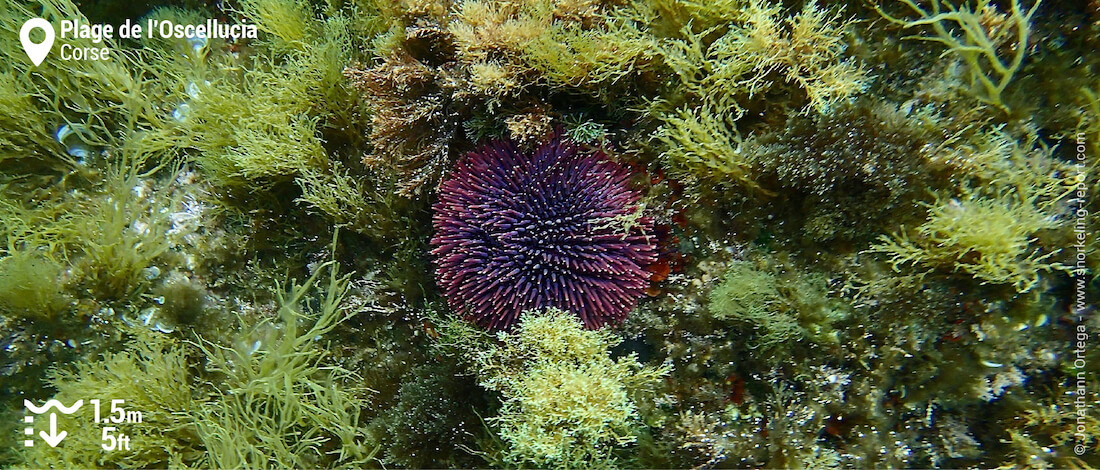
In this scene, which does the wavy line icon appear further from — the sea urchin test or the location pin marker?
the sea urchin test

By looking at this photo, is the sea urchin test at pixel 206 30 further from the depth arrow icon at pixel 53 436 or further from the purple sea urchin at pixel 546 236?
the depth arrow icon at pixel 53 436

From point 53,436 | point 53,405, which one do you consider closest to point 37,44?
point 53,405

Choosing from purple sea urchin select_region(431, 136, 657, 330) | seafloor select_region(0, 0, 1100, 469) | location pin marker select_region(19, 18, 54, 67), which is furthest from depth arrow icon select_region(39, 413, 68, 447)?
purple sea urchin select_region(431, 136, 657, 330)

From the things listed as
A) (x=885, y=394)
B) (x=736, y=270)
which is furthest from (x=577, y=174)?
(x=885, y=394)

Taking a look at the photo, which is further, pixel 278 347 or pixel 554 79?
pixel 278 347

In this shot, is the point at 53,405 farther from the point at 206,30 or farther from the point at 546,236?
the point at 546,236

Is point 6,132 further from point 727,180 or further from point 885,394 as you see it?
point 885,394
